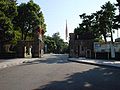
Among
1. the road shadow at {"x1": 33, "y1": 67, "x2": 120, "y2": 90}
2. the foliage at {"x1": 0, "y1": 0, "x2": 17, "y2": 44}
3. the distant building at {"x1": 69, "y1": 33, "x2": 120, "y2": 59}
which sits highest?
the foliage at {"x1": 0, "y1": 0, "x2": 17, "y2": 44}

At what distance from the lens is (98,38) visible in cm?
8275

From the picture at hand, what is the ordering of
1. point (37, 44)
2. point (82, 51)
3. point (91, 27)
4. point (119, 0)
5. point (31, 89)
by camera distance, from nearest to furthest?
point (31, 89) → point (119, 0) → point (37, 44) → point (82, 51) → point (91, 27)

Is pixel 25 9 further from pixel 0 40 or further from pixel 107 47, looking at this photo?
pixel 107 47

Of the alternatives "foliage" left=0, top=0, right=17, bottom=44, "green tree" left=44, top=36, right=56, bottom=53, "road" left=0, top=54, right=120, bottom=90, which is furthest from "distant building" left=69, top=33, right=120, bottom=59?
"green tree" left=44, top=36, right=56, bottom=53

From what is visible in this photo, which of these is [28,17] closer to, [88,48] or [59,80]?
[88,48]

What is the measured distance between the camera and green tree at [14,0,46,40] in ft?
251

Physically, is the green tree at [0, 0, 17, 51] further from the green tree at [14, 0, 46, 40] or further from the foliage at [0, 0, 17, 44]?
the green tree at [14, 0, 46, 40]

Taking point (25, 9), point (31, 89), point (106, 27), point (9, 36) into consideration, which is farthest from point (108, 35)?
point (31, 89)

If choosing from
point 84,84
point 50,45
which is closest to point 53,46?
point 50,45

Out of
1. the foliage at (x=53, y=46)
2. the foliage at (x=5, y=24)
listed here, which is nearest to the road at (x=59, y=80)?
the foliage at (x=5, y=24)

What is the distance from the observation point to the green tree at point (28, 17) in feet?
251

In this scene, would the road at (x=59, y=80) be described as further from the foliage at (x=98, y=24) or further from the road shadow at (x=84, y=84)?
the foliage at (x=98, y=24)

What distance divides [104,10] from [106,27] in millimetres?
4678

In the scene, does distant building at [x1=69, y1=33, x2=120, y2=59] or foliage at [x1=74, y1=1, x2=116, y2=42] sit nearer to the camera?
distant building at [x1=69, y1=33, x2=120, y2=59]
